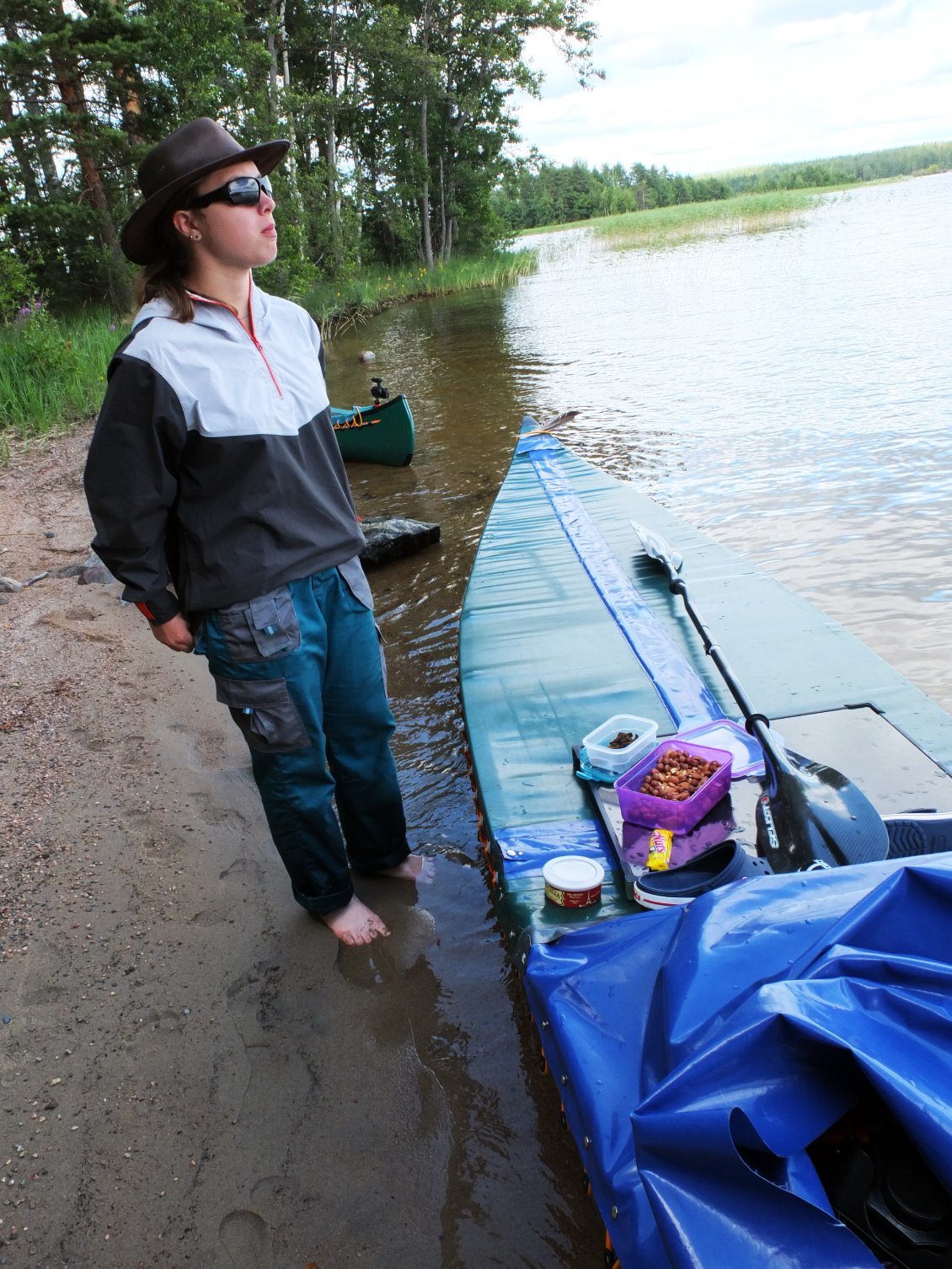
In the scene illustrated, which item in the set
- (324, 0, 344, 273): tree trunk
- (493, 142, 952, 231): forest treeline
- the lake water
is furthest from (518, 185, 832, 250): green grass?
(493, 142, 952, 231): forest treeline

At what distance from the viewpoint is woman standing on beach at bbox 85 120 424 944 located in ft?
5.92

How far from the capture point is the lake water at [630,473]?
6.60 feet

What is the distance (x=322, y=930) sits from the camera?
8.33 ft

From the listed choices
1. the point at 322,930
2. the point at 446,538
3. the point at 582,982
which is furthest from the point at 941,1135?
the point at 446,538

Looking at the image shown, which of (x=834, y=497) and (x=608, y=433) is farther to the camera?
(x=608, y=433)

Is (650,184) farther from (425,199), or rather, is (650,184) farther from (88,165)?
(88,165)

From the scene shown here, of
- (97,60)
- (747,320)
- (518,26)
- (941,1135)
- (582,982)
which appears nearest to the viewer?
(941,1135)

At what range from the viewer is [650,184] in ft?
196

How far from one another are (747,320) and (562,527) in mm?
9056

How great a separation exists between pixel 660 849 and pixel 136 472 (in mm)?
1488

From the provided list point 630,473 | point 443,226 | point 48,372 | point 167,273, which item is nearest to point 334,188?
point 443,226

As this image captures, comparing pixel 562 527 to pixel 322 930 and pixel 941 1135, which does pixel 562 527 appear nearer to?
pixel 322 930

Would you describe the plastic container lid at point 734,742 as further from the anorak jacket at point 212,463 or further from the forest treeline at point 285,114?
the forest treeline at point 285,114

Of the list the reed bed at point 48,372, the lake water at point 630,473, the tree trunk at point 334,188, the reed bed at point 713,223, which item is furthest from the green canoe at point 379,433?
the reed bed at point 713,223
